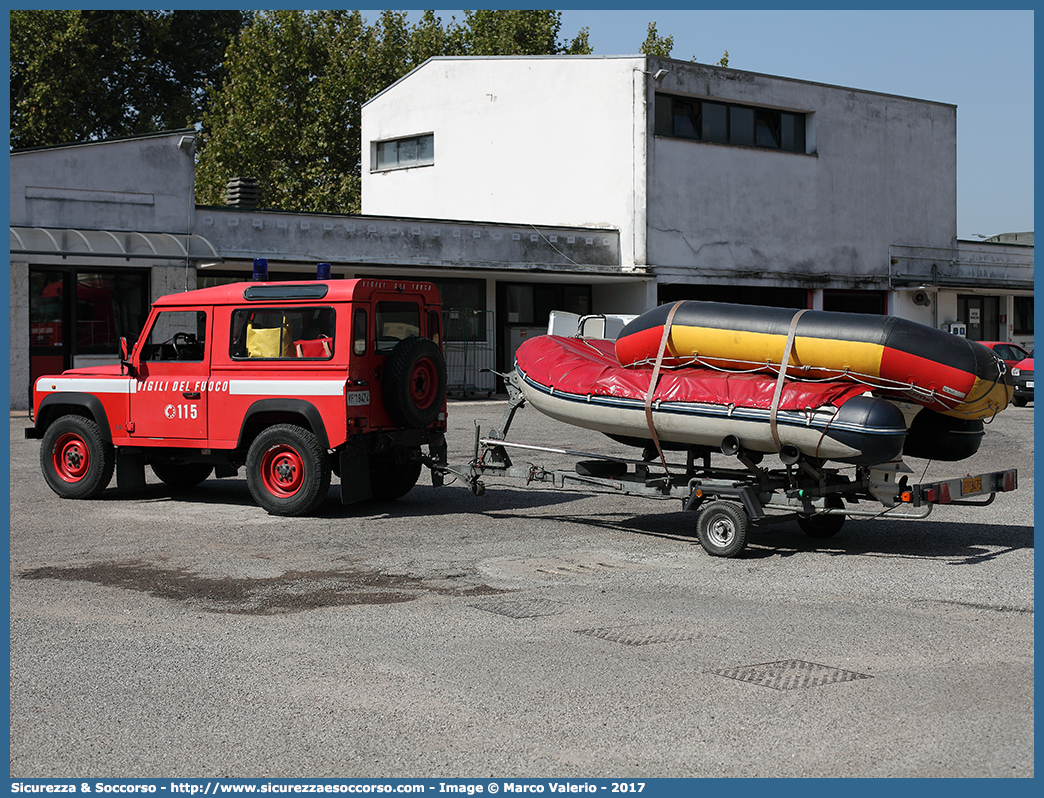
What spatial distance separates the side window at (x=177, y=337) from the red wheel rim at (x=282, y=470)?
1.38 metres

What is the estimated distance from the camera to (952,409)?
937 cm

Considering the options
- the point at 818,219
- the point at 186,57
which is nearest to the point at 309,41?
the point at 186,57

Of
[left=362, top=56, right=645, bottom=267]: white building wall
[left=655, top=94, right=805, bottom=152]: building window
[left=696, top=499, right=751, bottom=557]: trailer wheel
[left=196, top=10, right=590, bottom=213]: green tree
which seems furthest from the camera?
[left=196, top=10, right=590, bottom=213]: green tree

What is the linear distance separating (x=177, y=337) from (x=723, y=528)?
6237 millimetres

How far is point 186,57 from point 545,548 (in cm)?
5077

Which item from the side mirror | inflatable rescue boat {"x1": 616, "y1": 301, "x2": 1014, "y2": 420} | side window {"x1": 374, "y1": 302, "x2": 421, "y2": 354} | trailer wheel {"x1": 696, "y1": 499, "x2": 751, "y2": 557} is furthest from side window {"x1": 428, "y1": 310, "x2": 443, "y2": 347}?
trailer wheel {"x1": 696, "y1": 499, "x2": 751, "y2": 557}

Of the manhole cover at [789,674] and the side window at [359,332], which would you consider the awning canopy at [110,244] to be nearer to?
the side window at [359,332]

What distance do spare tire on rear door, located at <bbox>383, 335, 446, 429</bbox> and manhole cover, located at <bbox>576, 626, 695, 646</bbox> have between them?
16.2 ft

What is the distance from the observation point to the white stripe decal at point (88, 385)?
1270 cm

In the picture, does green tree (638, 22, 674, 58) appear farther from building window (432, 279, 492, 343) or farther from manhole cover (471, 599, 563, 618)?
manhole cover (471, 599, 563, 618)

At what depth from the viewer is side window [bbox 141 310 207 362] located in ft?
40.4

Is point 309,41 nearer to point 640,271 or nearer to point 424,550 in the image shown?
point 640,271

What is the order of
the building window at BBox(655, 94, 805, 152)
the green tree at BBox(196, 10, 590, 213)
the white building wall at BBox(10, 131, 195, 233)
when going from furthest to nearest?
the green tree at BBox(196, 10, 590, 213) → the building window at BBox(655, 94, 805, 152) → the white building wall at BBox(10, 131, 195, 233)

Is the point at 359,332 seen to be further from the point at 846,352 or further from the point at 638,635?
the point at 638,635
